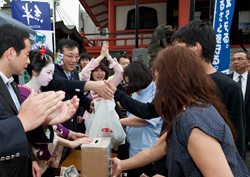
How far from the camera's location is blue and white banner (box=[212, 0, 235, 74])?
316 centimetres

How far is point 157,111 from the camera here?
3.73 ft

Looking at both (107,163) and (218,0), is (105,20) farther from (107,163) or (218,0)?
(107,163)

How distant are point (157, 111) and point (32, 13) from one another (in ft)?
19.1

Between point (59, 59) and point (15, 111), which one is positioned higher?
point (59, 59)

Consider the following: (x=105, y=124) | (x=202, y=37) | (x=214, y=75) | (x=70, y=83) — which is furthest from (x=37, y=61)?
(x=214, y=75)

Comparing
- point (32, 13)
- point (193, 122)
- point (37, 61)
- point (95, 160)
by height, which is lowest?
point (95, 160)

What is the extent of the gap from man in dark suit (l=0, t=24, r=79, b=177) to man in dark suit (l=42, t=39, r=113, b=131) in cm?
59

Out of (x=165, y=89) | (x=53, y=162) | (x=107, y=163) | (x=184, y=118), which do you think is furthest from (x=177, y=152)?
(x=53, y=162)

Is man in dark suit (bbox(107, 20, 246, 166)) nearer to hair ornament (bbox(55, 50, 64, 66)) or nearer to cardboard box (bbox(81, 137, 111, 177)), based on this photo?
cardboard box (bbox(81, 137, 111, 177))

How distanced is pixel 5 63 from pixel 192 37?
1.45m

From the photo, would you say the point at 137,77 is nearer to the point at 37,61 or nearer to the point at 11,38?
the point at 37,61

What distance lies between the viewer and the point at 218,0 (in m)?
3.18

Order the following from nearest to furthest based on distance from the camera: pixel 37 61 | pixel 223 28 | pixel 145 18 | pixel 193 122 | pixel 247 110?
pixel 193 122
pixel 37 61
pixel 223 28
pixel 247 110
pixel 145 18

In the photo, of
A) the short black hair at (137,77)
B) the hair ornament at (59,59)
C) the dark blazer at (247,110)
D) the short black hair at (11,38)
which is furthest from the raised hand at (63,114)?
the dark blazer at (247,110)
